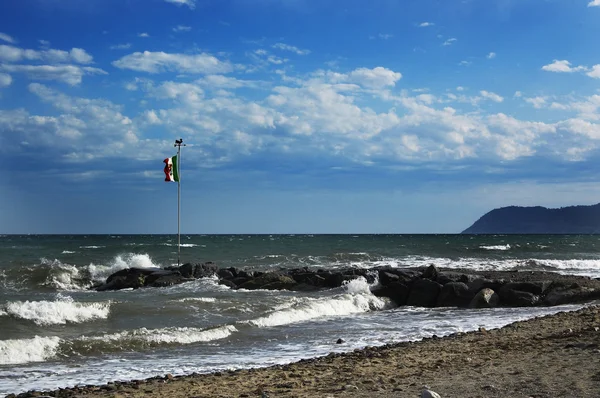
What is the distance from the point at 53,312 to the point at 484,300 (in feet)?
41.9

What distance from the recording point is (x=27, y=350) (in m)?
11.3

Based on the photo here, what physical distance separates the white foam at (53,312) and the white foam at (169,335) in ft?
8.69

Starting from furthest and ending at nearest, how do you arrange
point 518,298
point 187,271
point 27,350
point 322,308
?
point 187,271, point 518,298, point 322,308, point 27,350

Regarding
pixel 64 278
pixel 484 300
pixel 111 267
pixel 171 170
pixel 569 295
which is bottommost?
pixel 64 278

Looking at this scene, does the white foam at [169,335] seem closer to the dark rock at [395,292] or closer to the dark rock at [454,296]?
the dark rock at [395,292]

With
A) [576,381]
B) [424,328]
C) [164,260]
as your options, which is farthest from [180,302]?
[164,260]

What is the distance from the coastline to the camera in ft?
22.9

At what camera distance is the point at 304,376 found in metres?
8.35

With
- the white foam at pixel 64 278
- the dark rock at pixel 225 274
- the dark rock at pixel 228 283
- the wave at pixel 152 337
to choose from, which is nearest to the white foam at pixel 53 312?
the wave at pixel 152 337

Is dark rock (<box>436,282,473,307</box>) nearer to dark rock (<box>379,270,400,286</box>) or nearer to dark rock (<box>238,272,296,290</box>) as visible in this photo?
dark rock (<box>379,270,400,286</box>)

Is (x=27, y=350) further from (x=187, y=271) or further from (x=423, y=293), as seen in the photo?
(x=187, y=271)

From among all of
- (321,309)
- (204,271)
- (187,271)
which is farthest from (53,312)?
(204,271)

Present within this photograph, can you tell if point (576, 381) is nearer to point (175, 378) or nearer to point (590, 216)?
point (175, 378)

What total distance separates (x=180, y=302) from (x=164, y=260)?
32152 mm
